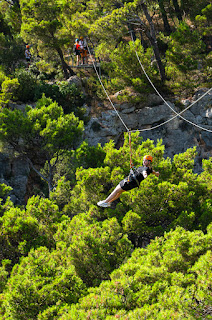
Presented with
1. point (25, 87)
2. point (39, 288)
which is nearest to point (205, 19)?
point (25, 87)

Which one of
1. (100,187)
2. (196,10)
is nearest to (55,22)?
(196,10)

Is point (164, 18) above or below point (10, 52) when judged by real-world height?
above

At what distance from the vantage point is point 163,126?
918 inches

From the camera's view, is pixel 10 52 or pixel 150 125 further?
pixel 10 52

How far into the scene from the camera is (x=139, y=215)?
13516 mm

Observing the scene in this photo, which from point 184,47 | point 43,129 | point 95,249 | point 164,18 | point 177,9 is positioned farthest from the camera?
point 164,18

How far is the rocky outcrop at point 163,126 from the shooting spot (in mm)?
22688

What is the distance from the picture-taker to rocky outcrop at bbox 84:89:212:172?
74.4 feet

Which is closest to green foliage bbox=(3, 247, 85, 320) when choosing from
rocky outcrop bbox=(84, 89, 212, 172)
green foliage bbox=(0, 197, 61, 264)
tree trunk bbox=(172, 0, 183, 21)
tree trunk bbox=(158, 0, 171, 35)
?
green foliage bbox=(0, 197, 61, 264)

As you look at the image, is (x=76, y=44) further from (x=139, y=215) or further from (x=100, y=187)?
(x=139, y=215)

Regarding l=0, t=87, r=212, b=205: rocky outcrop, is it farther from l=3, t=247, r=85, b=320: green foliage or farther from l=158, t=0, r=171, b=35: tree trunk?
l=3, t=247, r=85, b=320: green foliage

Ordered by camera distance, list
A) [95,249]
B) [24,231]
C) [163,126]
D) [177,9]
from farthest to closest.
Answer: [177,9], [163,126], [24,231], [95,249]

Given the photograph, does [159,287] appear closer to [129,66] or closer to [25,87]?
[129,66]

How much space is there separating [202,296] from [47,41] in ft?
61.1
